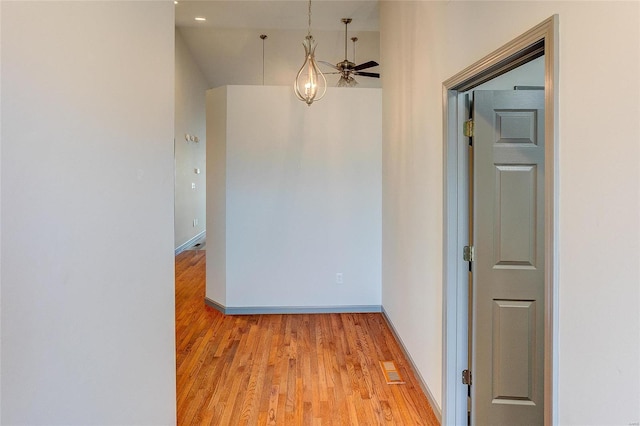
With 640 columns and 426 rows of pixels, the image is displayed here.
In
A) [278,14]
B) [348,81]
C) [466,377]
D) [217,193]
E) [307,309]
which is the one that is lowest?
[307,309]

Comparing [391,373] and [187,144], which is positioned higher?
[187,144]

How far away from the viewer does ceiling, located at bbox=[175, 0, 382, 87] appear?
4.42m

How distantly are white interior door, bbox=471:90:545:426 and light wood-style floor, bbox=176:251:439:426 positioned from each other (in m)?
0.62

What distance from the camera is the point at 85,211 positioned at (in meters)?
1.08

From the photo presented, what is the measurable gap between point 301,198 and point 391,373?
2.05m

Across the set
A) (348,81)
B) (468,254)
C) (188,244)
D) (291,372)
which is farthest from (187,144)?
(468,254)

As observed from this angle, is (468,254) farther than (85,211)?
Yes

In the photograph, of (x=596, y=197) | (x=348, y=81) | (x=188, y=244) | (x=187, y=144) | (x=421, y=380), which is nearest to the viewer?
(x=596, y=197)

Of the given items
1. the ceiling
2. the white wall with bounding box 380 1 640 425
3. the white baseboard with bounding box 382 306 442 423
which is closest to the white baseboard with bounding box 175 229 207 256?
the ceiling

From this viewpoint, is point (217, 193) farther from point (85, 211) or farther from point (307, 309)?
point (85, 211)

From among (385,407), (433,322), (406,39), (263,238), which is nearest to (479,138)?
(433,322)

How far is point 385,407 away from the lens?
2268mm

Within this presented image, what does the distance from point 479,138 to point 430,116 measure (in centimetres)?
49

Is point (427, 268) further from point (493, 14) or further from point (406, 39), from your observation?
point (406, 39)
